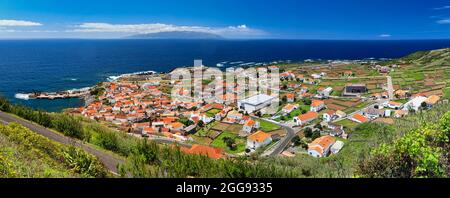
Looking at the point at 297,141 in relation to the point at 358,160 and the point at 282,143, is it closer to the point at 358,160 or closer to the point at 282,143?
the point at 282,143

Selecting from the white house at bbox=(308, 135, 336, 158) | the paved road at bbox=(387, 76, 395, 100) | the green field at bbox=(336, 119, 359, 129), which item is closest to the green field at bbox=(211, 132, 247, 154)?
the white house at bbox=(308, 135, 336, 158)

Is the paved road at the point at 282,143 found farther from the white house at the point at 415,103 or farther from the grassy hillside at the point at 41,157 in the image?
the grassy hillside at the point at 41,157

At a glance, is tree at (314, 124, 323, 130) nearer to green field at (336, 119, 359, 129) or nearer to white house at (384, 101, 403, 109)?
green field at (336, 119, 359, 129)

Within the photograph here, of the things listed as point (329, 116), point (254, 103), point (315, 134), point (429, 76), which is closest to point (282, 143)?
point (315, 134)

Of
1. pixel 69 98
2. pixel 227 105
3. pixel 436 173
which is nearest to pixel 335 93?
pixel 227 105
